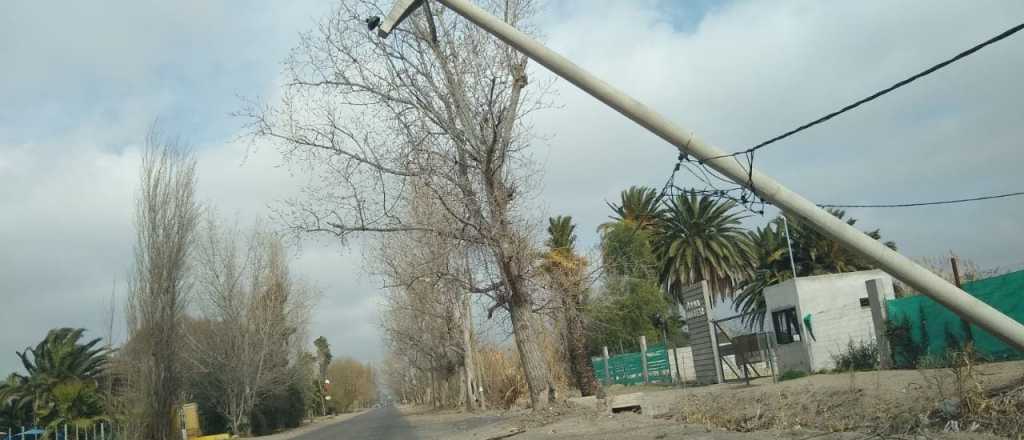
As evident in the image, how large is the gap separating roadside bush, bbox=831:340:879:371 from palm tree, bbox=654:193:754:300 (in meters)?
26.7

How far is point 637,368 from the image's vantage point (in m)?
40.3

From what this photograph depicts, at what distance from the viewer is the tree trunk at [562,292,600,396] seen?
1034 inches

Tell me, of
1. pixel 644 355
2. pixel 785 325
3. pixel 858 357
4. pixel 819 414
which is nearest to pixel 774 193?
pixel 819 414

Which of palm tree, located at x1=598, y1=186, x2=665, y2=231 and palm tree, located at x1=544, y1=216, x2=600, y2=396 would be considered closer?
palm tree, located at x1=544, y1=216, x2=600, y2=396

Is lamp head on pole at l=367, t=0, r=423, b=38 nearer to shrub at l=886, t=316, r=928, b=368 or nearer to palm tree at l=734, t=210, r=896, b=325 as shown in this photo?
shrub at l=886, t=316, r=928, b=368

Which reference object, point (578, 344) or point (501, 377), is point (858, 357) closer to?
point (578, 344)

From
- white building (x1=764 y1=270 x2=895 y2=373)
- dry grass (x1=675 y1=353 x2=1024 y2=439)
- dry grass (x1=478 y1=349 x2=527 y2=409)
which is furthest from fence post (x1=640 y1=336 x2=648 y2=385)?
dry grass (x1=675 y1=353 x2=1024 y2=439)

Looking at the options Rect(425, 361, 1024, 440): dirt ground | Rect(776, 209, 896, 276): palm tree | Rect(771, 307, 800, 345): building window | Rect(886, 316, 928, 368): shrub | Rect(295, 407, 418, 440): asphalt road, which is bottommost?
Result: Rect(295, 407, 418, 440): asphalt road

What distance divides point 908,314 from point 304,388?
192ft

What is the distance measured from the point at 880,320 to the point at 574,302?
30.5 ft

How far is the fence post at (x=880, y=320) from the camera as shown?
20.9 meters

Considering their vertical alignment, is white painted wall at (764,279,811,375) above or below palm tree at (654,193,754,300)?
below

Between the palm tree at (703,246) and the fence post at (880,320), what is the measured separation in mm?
28889

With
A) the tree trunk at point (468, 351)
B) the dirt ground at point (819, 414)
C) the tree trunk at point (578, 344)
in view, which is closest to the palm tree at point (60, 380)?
the tree trunk at point (468, 351)
